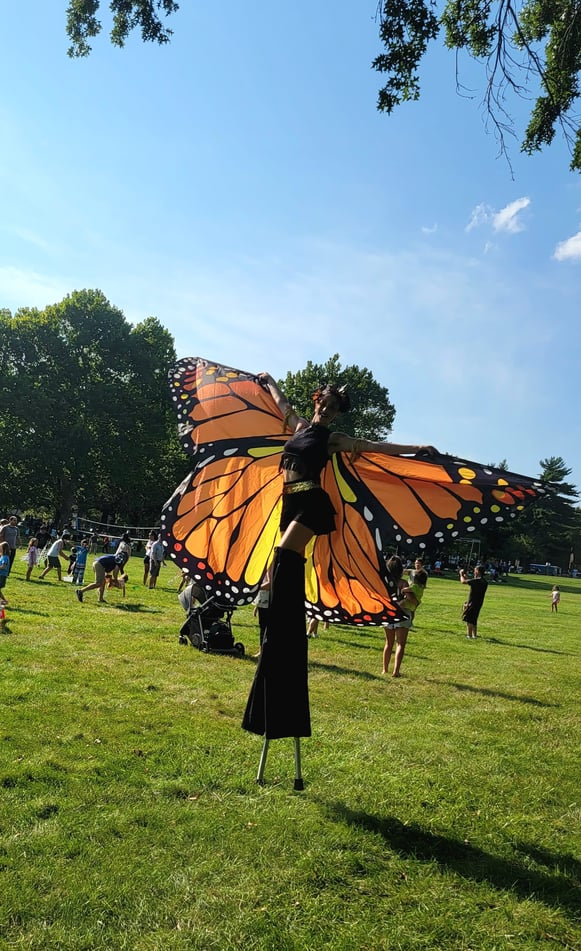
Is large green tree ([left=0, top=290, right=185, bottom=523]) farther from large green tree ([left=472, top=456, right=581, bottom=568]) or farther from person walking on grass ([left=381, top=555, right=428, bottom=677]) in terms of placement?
large green tree ([left=472, top=456, right=581, bottom=568])

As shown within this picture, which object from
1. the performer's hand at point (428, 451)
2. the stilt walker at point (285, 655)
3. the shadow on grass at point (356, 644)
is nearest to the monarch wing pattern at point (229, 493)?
the stilt walker at point (285, 655)

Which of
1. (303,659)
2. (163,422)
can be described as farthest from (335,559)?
(163,422)

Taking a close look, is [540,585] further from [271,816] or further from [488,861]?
[271,816]

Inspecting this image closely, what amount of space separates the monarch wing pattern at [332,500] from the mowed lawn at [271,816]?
59.1 inches

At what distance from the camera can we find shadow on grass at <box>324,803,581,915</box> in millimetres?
3669

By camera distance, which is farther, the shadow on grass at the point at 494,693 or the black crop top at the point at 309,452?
the shadow on grass at the point at 494,693

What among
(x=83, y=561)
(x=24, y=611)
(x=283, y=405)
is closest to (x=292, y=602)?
(x=283, y=405)

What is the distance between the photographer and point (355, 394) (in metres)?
56.7

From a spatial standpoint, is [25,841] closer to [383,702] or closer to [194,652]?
[383,702]

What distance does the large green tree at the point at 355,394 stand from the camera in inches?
2127

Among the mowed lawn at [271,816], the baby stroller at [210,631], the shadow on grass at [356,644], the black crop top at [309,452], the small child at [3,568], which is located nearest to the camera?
the mowed lawn at [271,816]

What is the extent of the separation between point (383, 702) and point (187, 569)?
4.05 metres

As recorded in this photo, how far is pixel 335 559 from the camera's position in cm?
515

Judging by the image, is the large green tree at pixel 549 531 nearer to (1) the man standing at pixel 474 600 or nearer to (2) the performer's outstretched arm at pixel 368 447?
(1) the man standing at pixel 474 600
